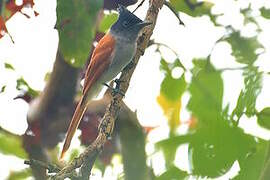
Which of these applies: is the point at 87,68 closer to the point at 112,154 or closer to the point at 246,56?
the point at 112,154

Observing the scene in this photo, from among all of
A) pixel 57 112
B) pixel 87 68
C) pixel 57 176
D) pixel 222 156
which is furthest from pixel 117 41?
pixel 222 156

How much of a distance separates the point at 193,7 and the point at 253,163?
3.96 ft

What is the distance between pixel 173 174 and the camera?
1.09 m

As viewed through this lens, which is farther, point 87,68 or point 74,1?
point 87,68

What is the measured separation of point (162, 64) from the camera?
1.89 metres

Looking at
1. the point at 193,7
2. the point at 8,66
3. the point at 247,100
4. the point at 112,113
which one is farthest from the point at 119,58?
the point at 247,100

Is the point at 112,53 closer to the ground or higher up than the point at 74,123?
higher up

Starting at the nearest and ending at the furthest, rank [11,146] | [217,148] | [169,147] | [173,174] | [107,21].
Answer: [217,148] → [173,174] → [169,147] → [11,146] → [107,21]

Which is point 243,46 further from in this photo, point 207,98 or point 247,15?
point 207,98

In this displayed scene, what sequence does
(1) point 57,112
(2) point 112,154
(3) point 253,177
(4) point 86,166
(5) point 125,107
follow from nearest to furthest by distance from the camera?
(3) point 253,177, (4) point 86,166, (5) point 125,107, (1) point 57,112, (2) point 112,154

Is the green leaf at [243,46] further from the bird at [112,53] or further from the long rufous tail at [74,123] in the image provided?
the long rufous tail at [74,123]

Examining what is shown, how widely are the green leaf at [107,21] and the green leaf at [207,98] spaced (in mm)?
747

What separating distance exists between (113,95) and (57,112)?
2.16 ft

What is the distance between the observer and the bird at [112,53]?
203 centimetres
